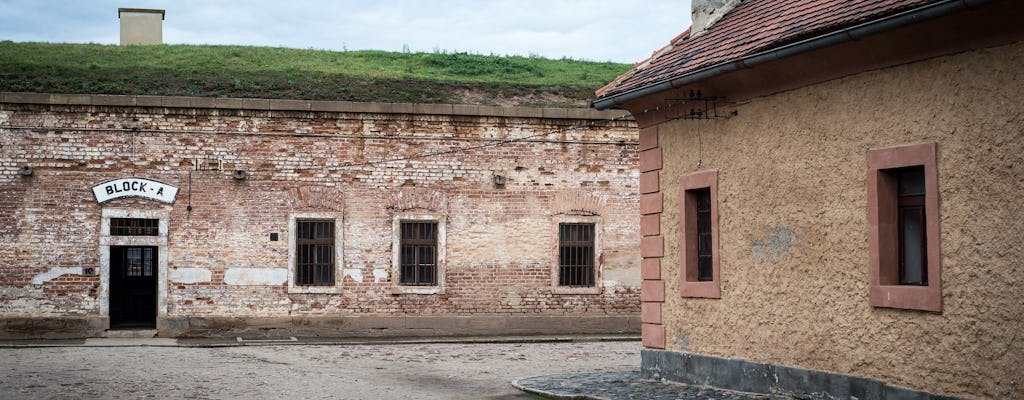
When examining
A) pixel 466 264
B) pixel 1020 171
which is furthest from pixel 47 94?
pixel 1020 171

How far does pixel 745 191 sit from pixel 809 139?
134 centimetres

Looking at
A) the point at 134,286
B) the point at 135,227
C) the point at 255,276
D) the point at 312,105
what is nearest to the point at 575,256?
the point at 312,105

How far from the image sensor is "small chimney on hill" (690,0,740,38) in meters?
14.6

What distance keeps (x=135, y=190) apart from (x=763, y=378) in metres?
14.3

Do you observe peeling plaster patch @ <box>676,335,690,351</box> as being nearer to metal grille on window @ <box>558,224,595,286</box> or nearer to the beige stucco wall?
the beige stucco wall

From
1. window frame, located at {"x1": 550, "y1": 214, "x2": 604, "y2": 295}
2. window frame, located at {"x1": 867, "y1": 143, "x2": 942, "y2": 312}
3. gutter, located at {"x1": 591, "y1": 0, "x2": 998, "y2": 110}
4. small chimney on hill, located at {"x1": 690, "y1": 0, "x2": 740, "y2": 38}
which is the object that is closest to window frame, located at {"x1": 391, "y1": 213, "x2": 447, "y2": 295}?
window frame, located at {"x1": 550, "y1": 214, "x2": 604, "y2": 295}

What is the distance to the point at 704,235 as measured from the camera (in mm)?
13641

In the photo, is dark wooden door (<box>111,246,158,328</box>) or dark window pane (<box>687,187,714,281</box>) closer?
dark window pane (<box>687,187,714,281</box>)

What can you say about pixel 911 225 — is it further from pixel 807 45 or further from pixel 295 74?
pixel 295 74

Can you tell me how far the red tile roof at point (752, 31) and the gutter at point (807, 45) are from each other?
0.45ft

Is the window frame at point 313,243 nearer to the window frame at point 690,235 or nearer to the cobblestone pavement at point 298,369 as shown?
the cobblestone pavement at point 298,369

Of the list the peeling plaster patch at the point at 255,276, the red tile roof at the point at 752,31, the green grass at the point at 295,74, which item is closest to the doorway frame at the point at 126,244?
the peeling plaster patch at the point at 255,276

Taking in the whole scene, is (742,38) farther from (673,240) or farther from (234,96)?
(234,96)

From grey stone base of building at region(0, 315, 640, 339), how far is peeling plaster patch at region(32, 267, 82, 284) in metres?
0.73
